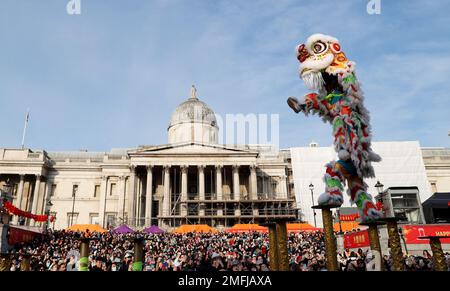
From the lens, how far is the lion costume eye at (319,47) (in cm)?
985

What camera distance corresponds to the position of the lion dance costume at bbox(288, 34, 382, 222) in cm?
896

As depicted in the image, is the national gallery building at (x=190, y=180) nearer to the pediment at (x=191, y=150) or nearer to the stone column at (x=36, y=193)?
the stone column at (x=36, y=193)

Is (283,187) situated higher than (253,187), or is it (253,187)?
(283,187)

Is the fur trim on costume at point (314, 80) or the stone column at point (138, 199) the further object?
the stone column at point (138, 199)

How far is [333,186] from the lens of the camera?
8914 millimetres

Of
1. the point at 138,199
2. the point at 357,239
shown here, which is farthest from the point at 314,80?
the point at 138,199

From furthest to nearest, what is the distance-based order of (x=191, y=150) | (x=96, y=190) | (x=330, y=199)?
(x=96, y=190), (x=191, y=150), (x=330, y=199)

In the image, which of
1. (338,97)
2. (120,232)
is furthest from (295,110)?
(120,232)

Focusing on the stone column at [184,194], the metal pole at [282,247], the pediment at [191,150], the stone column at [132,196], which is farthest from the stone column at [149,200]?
the metal pole at [282,247]

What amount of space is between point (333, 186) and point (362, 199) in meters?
0.88

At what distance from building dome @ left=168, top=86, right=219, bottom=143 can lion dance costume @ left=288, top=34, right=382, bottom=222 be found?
149 ft

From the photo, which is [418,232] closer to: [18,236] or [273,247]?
[273,247]

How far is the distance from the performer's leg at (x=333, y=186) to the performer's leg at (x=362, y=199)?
0.33m
